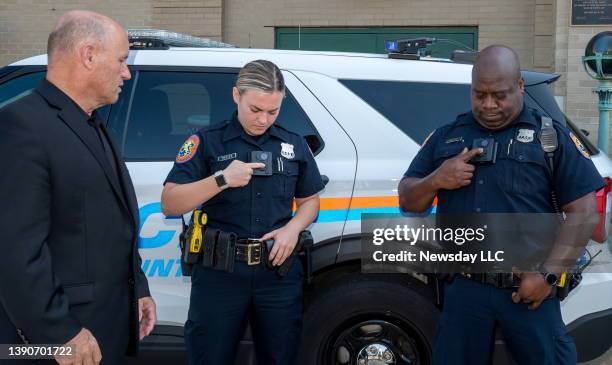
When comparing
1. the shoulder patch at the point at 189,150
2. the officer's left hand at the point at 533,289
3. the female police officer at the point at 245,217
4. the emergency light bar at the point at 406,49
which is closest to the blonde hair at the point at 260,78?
the female police officer at the point at 245,217

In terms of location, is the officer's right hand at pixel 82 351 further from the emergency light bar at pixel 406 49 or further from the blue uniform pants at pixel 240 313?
Result: the emergency light bar at pixel 406 49

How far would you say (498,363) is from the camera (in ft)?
11.1

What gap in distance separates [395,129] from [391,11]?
767cm

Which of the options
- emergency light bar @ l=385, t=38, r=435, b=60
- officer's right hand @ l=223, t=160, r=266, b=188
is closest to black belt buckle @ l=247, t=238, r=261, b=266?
officer's right hand @ l=223, t=160, r=266, b=188

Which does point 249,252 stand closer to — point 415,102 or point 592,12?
point 415,102

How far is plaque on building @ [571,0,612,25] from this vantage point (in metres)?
9.61

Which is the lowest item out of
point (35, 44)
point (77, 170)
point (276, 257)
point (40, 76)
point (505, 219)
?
point (276, 257)

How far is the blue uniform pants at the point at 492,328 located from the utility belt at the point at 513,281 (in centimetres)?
2

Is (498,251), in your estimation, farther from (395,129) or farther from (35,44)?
(35,44)

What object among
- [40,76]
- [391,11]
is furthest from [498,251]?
[391,11]

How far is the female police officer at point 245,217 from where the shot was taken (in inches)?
114

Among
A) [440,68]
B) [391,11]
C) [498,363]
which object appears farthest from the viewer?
[391,11]

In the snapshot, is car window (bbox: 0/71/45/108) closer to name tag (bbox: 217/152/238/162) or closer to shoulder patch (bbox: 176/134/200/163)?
shoulder patch (bbox: 176/134/200/163)

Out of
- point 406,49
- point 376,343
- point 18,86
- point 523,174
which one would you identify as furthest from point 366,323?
point 18,86
